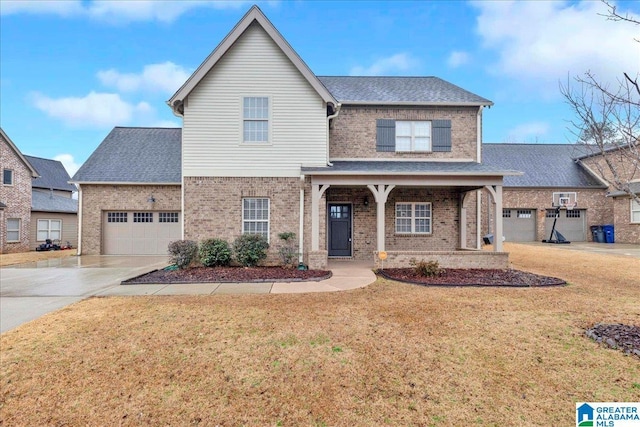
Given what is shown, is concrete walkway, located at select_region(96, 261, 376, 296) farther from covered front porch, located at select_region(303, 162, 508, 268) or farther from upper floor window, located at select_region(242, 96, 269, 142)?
upper floor window, located at select_region(242, 96, 269, 142)

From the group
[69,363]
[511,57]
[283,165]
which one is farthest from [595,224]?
[69,363]

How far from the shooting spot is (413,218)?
1352cm

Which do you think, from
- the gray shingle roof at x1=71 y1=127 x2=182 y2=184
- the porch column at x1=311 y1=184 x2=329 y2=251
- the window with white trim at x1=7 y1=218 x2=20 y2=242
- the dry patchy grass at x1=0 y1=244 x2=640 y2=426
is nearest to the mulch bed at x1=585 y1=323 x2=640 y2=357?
the dry patchy grass at x1=0 y1=244 x2=640 y2=426

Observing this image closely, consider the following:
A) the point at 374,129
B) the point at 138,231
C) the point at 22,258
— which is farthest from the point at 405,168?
the point at 22,258

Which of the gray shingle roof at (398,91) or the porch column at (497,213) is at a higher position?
the gray shingle roof at (398,91)

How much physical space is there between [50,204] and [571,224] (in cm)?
3734

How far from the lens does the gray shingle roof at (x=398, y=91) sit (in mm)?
13531

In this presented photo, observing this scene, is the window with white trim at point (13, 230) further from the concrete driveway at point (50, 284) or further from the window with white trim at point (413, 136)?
the window with white trim at point (413, 136)

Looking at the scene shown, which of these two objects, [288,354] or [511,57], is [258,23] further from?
[511,57]

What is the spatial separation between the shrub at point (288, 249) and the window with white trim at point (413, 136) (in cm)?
647

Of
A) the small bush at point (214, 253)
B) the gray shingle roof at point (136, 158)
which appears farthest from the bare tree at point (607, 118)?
the gray shingle roof at point (136, 158)

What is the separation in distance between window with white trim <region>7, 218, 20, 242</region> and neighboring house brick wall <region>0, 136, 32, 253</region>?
0.46 ft

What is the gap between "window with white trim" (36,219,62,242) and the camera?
2017cm
